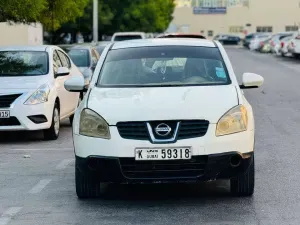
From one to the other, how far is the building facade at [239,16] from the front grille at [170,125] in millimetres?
109313

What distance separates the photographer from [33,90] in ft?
44.0

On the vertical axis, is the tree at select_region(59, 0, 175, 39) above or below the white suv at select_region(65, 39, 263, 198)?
below

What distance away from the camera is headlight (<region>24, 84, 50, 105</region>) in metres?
13.3

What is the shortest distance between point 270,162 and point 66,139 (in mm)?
4181

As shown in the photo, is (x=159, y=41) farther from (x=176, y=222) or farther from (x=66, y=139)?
(x=66, y=139)

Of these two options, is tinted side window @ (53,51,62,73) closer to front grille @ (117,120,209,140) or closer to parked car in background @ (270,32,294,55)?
front grille @ (117,120,209,140)

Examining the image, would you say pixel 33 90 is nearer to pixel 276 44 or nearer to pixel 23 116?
pixel 23 116

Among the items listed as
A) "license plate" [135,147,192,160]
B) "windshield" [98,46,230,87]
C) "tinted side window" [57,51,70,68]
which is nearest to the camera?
"license plate" [135,147,192,160]

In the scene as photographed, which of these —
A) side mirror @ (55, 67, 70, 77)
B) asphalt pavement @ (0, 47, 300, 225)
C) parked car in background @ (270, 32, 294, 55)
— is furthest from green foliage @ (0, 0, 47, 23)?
parked car in background @ (270, 32, 294, 55)

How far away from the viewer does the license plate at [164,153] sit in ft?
26.0

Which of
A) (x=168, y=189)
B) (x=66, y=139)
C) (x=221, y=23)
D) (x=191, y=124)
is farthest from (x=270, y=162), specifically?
(x=221, y=23)

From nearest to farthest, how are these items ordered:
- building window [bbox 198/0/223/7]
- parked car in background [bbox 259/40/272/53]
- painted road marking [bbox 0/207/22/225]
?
painted road marking [bbox 0/207/22/225], parked car in background [bbox 259/40/272/53], building window [bbox 198/0/223/7]

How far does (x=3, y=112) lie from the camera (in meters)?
13.2

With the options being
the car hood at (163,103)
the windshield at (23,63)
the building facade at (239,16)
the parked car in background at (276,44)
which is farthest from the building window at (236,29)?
the car hood at (163,103)
